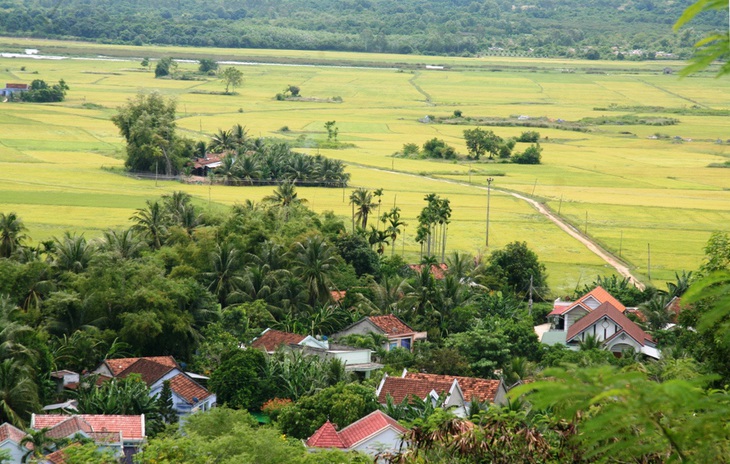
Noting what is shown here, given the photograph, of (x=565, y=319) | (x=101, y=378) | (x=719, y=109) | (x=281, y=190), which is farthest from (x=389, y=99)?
(x=101, y=378)

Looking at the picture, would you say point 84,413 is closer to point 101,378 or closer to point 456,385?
point 101,378

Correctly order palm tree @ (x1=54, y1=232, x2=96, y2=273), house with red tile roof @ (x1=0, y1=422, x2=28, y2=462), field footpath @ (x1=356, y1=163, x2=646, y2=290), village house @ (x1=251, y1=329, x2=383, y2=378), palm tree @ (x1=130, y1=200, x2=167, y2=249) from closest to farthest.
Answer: house with red tile roof @ (x1=0, y1=422, x2=28, y2=462) → village house @ (x1=251, y1=329, x2=383, y2=378) → palm tree @ (x1=54, y1=232, x2=96, y2=273) → palm tree @ (x1=130, y1=200, x2=167, y2=249) → field footpath @ (x1=356, y1=163, x2=646, y2=290)

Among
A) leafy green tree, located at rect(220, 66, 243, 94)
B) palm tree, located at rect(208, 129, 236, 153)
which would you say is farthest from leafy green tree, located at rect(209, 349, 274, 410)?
leafy green tree, located at rect(220, 66, 243, 94)

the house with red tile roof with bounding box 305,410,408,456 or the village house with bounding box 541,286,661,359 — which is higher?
the house with red tile roof with bounding box 305,410,408,456

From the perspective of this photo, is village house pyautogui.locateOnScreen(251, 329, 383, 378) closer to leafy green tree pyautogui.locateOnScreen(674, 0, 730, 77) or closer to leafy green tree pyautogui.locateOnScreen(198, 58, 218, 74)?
leafy green tree pyautogui.locateOnScreen(674, 0, 730, 77)

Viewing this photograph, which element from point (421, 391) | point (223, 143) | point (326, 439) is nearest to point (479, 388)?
point (421, 391)

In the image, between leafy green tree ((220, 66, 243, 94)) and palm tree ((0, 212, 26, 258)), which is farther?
leafy green tree ((220, 66, 243, 94))

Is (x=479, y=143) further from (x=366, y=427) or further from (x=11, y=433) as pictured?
(x=11, y=433)

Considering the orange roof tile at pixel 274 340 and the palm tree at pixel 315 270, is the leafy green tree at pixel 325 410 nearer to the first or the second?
the orange roof tile at pixel 274 340
